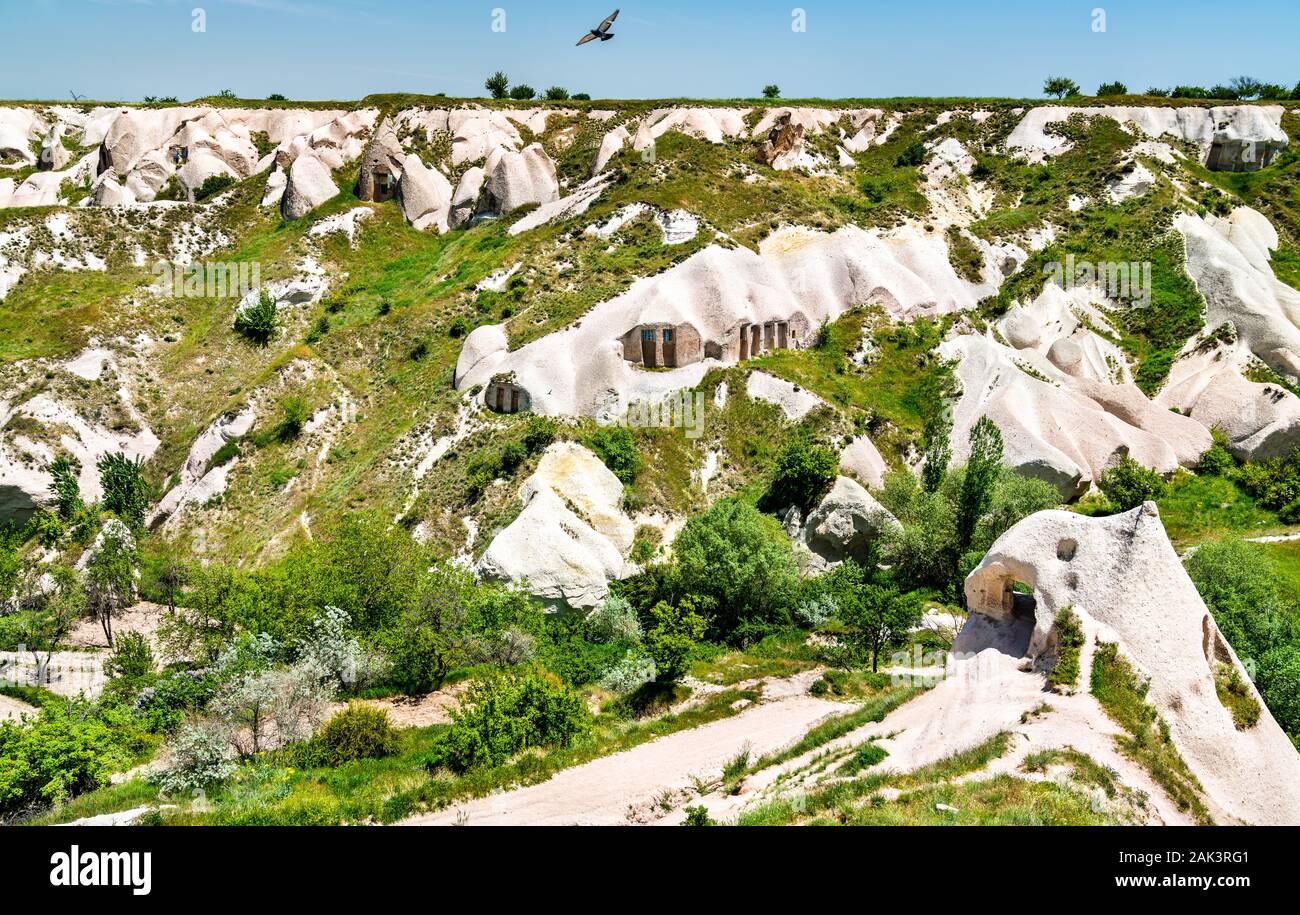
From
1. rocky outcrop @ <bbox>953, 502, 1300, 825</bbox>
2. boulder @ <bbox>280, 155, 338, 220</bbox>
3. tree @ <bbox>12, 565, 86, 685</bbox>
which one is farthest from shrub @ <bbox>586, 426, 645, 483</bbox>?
boulder @ <bbox>280, 155, 338, 220</bbox>

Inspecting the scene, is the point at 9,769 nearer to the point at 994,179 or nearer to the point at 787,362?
the point at 787,362

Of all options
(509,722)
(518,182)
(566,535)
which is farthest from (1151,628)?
(518,182)

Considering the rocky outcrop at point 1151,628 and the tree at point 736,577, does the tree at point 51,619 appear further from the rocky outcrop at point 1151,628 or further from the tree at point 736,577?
the rocky outcrop at point 1151,628

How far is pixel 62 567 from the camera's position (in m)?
49.9

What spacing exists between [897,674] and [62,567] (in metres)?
46.9

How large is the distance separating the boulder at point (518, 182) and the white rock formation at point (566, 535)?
3681cm

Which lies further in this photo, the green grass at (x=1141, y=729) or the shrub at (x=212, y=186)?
the shrub at (x=212, y=186)

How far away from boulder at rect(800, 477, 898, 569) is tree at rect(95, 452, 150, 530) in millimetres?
40385

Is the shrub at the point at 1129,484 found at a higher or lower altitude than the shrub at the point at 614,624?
higher

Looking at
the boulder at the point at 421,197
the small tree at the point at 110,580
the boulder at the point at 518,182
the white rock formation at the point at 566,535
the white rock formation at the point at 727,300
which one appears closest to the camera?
the white rock formation at the point at 566,535

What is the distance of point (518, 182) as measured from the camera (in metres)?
75.6

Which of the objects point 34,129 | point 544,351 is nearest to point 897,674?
point 544,351

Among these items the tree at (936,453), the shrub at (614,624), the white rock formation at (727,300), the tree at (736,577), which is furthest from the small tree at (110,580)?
the tree at (936,453)

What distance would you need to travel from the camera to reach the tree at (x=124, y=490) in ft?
173
